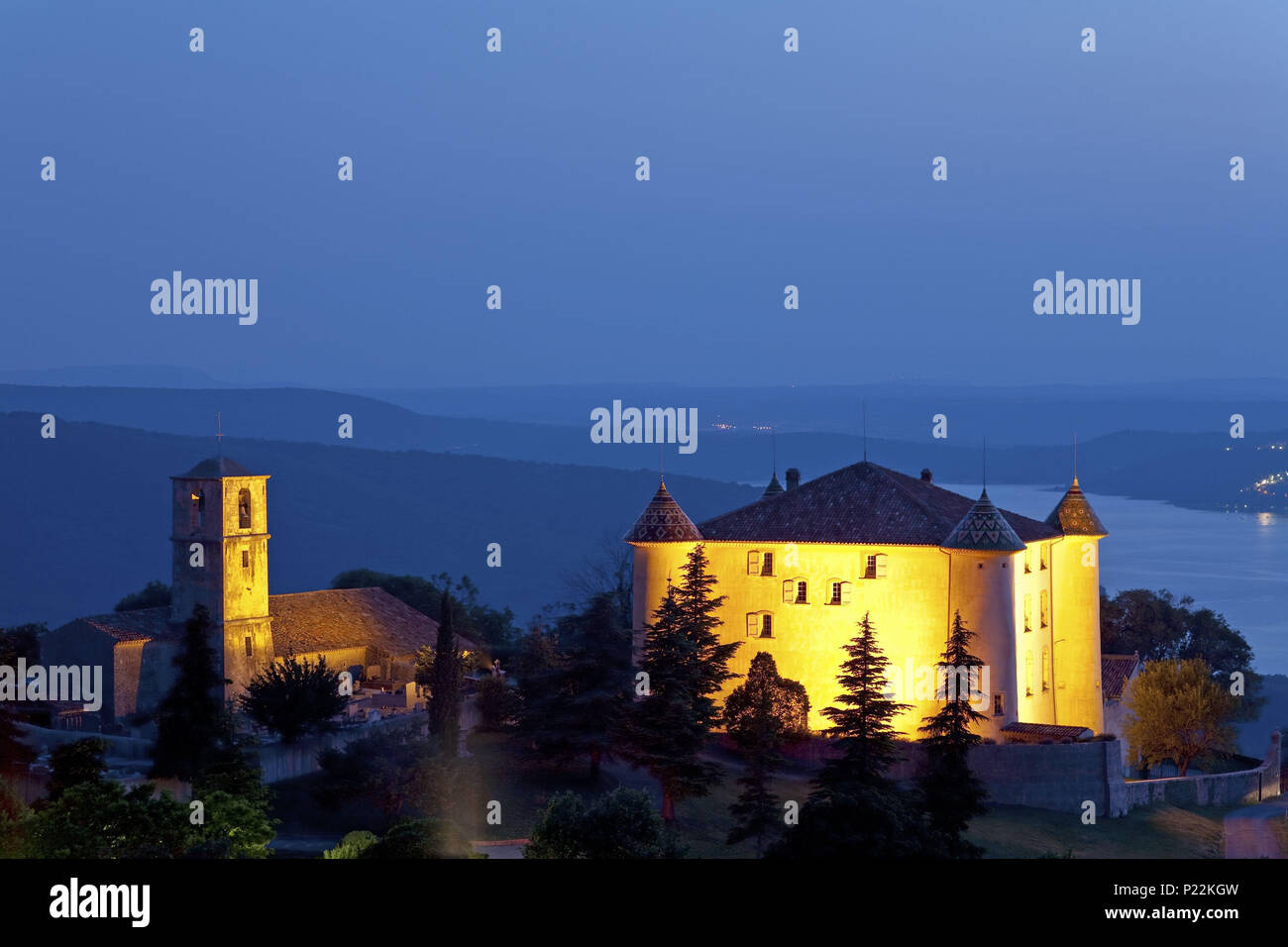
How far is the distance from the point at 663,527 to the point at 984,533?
31.8 ft

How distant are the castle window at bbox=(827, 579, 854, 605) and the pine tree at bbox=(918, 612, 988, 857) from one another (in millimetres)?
3420

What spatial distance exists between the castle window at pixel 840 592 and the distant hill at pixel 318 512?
7976 centimetres

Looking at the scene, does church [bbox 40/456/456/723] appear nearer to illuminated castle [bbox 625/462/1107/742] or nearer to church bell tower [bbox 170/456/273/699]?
church bell tower [bbox 170/456/273/699]

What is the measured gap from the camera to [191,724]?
42.3 meters

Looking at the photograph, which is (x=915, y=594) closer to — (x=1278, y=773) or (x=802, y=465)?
(x=1278, y=773)

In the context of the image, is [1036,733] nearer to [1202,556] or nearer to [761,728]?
[761,728]

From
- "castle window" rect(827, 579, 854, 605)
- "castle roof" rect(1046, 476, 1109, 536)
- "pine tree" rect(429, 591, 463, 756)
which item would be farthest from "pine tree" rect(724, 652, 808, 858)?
"castle roof" rect(1046, 476, 1109, 536)

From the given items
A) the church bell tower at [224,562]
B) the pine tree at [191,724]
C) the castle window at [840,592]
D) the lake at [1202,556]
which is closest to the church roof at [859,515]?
the castle window at [840,592]

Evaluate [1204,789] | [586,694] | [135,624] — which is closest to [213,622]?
[135,624]

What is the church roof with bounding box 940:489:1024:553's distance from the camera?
49.7m

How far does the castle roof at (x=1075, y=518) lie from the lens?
56.5 meters

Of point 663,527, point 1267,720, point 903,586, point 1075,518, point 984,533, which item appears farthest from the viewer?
point 1267,720
